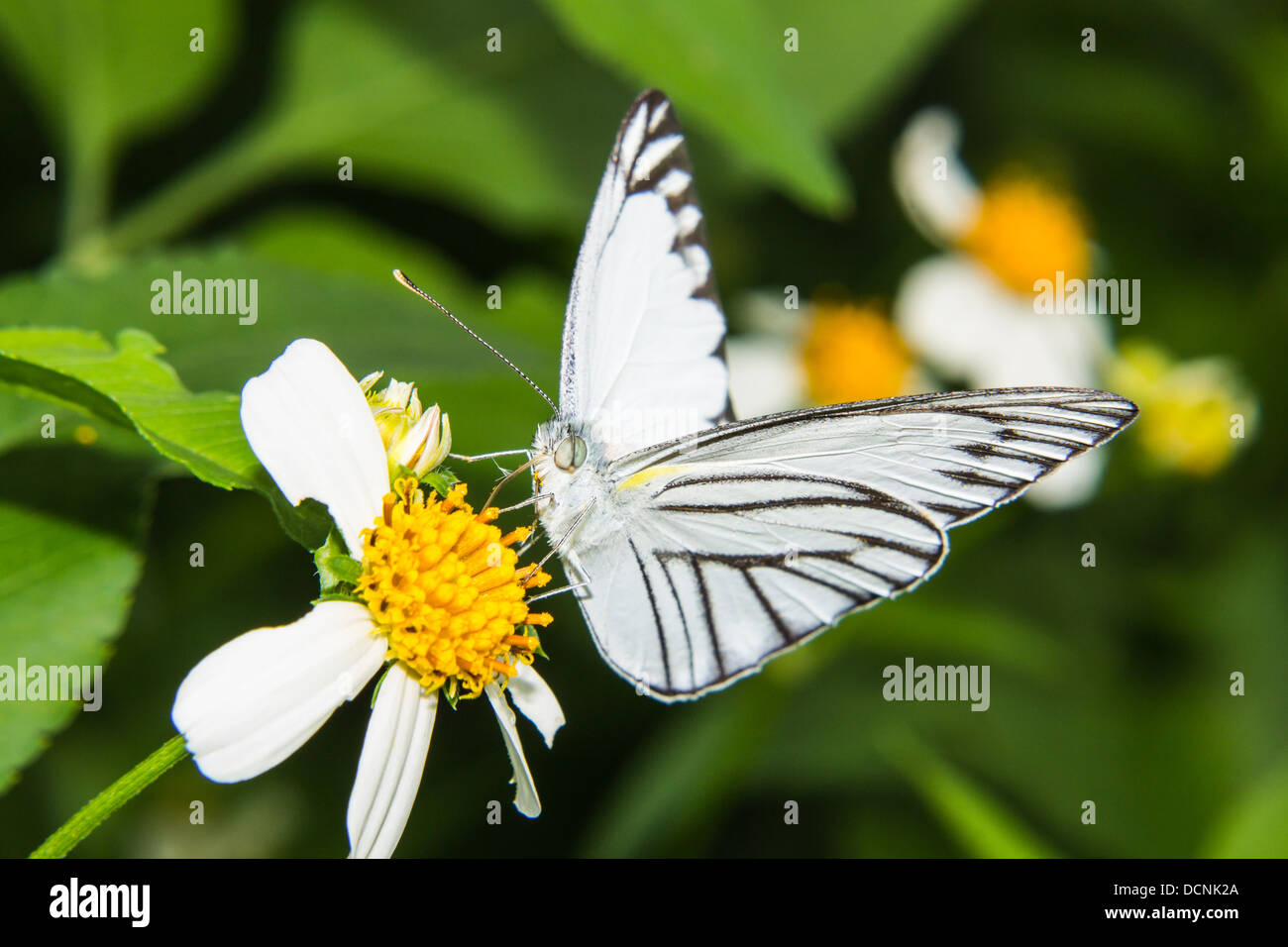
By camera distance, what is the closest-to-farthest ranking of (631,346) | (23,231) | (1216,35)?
1. (631,346)
2. (23,231)
3. (1216,35)

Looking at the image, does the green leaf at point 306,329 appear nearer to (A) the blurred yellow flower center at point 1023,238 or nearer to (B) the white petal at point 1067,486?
(B) the white petal at point 1067,486

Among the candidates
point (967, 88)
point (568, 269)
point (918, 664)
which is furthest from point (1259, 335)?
point (568, 269)

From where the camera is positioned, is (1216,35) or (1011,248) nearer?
(1011,248)

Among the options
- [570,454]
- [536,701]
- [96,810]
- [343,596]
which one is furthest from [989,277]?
[96,810]

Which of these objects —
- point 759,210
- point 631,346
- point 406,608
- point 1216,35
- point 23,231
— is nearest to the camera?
point 406,608

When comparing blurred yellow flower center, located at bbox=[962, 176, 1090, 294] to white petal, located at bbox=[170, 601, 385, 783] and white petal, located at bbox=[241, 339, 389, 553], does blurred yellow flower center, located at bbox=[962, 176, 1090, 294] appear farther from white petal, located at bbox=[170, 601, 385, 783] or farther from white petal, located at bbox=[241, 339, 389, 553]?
white petal, located at bbox=[170, 601, 385, 783]

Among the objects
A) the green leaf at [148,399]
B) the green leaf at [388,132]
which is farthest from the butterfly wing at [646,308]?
the green leaf at [388,132]

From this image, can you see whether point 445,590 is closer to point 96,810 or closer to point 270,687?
point 270,687

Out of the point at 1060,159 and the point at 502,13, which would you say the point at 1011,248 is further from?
the point at 502,13
